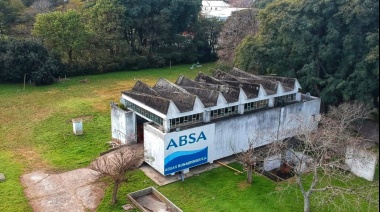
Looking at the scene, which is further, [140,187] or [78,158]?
[78,158]

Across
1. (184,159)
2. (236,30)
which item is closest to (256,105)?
(184,159)

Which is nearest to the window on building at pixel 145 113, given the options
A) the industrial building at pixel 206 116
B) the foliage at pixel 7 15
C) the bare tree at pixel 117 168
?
the industrial building at pixel 206 116

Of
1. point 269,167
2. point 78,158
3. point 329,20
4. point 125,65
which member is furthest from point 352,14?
point 125,65

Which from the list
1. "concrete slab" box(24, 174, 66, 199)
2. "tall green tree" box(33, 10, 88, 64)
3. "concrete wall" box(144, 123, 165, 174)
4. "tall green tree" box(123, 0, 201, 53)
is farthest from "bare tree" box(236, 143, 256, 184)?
"tall green tree" box(123, 0, 201, 53)

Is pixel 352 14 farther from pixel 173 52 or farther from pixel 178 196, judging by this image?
pixel 173 52

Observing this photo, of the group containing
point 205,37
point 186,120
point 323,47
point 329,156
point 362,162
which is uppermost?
point 323,47

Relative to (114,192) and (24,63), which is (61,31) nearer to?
(24,63)

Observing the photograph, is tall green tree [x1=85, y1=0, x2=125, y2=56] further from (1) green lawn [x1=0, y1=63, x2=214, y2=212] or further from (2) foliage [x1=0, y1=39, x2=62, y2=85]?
(2) foliage [x1=0, y1=39, x2=62, y2=85]
